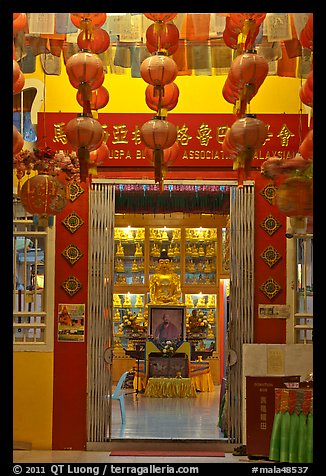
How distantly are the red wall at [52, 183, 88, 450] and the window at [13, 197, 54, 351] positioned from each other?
0.27 ft

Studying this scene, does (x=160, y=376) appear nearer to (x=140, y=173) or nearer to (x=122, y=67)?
(x=140, y=173)

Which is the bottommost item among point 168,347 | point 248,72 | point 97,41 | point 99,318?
point 168,347

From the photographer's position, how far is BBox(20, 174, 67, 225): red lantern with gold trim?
6.16 meters

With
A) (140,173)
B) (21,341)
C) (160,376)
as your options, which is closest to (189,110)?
(140,173)

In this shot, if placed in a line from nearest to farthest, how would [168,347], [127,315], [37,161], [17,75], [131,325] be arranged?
[17,75], [37,161], [168,347], [131,325], [127,315]

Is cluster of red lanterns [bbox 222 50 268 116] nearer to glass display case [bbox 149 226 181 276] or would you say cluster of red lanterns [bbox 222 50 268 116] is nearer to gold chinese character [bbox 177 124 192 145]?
gold chinese character [bbox 177 124 192 145]

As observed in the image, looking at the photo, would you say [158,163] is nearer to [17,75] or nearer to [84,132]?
[84,132]

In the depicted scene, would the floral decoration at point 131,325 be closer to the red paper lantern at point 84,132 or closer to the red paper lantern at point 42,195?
the red paper lantern at point 42,195

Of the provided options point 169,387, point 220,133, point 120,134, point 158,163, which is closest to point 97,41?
point 158,163

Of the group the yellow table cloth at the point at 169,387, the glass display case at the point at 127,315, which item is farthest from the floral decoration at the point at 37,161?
the glass display case at the point at 127,315

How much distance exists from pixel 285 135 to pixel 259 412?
9.47 feet

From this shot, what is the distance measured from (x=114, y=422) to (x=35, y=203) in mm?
4564

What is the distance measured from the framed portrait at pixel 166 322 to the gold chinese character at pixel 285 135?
19.8 ft

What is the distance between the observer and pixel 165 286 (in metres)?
14.4
